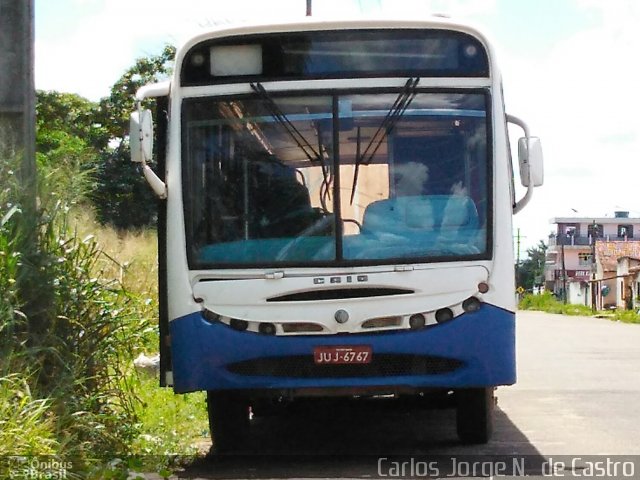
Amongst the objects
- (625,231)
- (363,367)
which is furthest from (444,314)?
(625,231)

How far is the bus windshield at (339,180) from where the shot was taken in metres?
7.81

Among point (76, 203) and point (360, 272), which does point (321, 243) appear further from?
point (76, 203)

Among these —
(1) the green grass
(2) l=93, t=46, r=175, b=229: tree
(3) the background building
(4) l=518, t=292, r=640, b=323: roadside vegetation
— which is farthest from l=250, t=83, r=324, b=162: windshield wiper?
(3) the background building

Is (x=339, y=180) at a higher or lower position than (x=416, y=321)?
higher

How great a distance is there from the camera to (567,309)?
73.9m

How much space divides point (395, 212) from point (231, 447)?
213 cm

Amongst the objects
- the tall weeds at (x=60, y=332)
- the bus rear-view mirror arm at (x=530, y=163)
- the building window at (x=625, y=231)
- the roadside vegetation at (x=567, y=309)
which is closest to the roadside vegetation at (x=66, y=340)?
the tall weeds at (x=60, y=332)

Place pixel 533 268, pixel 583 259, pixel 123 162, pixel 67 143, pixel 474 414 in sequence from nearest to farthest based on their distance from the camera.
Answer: pixel 474 414, pixel 67 143, pixel 123 162, pixel 583 259, pixel 533 268

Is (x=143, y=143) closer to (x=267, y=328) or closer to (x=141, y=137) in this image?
(x=141, y=137)

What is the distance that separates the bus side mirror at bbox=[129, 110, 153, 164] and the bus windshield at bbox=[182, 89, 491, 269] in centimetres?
26

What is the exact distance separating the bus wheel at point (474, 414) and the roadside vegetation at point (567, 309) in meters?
43.0

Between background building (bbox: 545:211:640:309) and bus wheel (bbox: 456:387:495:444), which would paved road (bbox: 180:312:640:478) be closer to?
bus wheel (bbox: 456:387:495:444)

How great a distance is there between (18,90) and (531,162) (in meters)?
3.67

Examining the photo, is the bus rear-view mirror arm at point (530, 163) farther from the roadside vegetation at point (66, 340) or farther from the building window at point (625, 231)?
the building window at point (625, 231)
